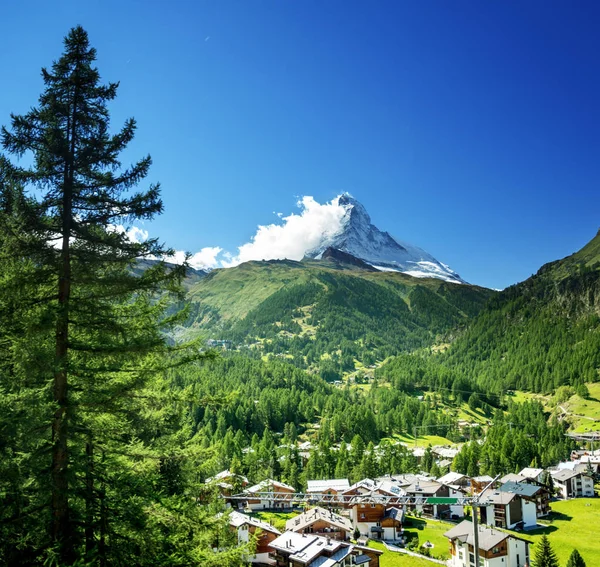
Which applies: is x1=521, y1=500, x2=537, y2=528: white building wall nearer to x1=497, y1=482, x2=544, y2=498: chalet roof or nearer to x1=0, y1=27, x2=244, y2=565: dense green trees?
x1=497, y1=482, x2=544, y2=498: chalet roof

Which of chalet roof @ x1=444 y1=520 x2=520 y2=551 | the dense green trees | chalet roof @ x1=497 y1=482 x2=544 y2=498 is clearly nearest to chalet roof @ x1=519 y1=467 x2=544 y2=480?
chalet roof @ x1=497 y1=482 x2=544 y2=498

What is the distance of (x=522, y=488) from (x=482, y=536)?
85.3 ft

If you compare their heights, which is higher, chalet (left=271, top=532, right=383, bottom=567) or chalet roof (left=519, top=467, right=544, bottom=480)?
chalet (left=271, top=532, right=383, bottom=567)

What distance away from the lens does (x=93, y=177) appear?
1369 cm

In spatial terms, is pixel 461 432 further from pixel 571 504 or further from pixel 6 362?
pixel 6 362

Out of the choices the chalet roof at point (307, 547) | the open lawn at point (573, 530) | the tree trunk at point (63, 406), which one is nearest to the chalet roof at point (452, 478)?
the open lawn at point (573, 530)

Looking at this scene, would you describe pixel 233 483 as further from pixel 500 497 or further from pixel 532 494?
pixel 532 494

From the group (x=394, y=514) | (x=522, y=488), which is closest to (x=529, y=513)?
(x=522, y=488)

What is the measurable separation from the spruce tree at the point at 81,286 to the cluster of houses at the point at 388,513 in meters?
19.8

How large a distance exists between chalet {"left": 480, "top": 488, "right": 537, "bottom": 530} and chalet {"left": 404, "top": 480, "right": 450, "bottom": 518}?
7909mm

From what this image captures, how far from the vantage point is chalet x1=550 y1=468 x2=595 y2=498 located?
9850 cm

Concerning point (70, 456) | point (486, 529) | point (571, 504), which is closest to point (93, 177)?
point (70, 456)

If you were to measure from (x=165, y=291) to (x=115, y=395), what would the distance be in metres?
3.16

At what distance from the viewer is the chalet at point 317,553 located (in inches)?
1996
